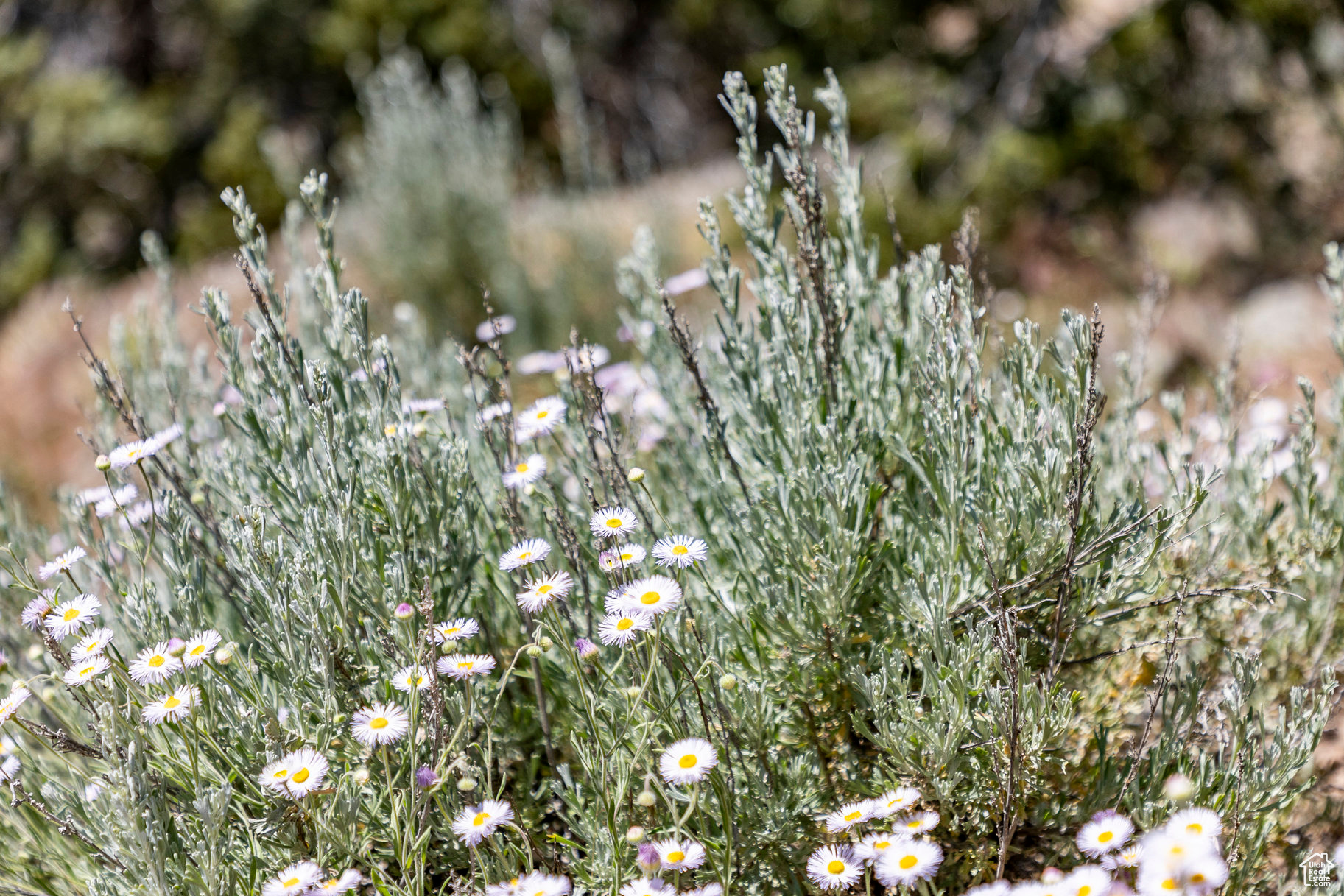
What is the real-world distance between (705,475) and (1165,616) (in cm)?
101

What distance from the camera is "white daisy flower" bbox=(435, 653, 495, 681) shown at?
1558 millimetres

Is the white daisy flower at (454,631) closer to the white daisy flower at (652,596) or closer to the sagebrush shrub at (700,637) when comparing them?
the sagebrush shrub at (700,637)

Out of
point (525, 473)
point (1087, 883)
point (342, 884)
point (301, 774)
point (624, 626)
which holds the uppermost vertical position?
point (525, 473)

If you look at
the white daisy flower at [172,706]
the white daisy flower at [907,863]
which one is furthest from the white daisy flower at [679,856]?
the white daisy flower at [172,706]

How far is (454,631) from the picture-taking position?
5.48 feet

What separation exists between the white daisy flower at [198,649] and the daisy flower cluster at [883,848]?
1.03 m

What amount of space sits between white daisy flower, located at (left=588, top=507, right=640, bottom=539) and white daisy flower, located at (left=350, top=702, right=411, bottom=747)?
16.8 inches

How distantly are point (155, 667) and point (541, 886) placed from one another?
732mm

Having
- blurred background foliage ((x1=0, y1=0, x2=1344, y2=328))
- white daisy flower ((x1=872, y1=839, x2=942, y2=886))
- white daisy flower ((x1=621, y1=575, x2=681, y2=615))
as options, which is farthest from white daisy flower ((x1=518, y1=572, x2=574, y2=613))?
blurred background foliage ((x1=0, y1=0, x2=1344, y2=328))

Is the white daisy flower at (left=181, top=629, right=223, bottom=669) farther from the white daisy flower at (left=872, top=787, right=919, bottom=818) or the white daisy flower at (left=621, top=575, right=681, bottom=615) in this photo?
the white daisy flower at (left=872, top=787, right=919, bottom=818)

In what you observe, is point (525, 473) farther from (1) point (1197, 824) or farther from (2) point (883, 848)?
(1) point (1197, 824)

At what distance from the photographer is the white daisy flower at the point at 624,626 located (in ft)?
4.86

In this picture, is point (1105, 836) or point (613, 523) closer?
point (1105, 836)

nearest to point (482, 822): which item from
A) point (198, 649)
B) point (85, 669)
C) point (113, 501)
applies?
point (198, 649)
